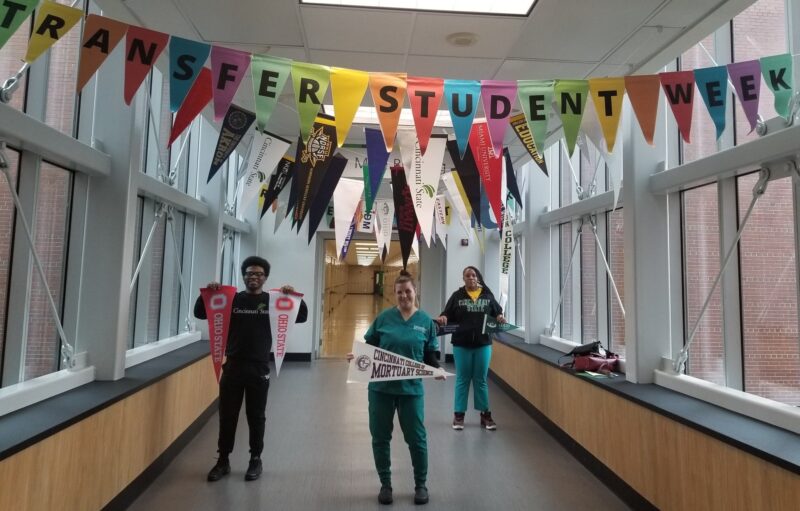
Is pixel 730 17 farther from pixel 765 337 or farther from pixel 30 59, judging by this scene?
pixel 30 59

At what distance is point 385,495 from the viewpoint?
2.87m

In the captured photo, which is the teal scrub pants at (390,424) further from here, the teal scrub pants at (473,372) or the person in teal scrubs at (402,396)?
the teal scrub pants at (473,372)

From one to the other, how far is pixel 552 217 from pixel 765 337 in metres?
3.03

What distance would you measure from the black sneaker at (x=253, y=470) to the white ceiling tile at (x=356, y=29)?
2983mm

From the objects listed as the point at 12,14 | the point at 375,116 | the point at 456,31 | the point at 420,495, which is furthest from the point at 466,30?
the point at 420,495

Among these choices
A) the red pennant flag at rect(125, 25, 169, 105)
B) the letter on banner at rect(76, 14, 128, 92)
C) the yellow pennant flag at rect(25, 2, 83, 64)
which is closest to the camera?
the yellow pennant flag at rect(25, 2, 83, 64)

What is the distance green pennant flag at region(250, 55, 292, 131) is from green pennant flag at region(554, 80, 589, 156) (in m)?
1.59

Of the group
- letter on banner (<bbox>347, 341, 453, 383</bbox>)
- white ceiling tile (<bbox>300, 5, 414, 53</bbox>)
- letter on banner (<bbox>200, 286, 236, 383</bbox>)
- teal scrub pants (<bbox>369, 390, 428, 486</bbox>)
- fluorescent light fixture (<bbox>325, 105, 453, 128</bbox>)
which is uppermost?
fluorescent light fixture (<bbox>325, 105, 453, 128</bbox>)

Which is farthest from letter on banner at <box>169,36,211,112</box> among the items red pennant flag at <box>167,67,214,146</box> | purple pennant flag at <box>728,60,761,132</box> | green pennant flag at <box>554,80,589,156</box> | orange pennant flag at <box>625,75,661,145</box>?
Result: purple pennant flag at <box>728,60,761,132</box>

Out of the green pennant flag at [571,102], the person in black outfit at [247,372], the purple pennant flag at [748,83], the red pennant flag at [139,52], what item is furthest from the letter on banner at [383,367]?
the purple pennant flag at [748,83]

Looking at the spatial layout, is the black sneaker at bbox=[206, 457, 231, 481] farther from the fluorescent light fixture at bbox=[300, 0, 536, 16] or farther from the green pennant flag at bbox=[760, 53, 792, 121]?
the green pennant flag at bbox=[760, 53, 792, 121]

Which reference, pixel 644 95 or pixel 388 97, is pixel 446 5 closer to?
pixel 388 97

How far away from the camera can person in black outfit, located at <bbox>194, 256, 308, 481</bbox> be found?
320 cm

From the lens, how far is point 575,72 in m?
3.59
